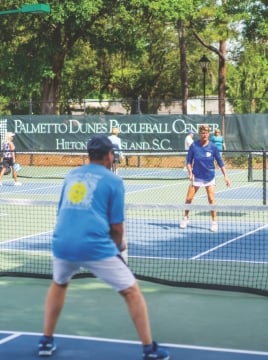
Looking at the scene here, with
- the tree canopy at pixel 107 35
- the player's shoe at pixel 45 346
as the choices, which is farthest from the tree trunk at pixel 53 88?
the player's shoe at pixel 45 346

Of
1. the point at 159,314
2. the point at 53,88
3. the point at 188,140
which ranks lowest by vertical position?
the point at 159,314

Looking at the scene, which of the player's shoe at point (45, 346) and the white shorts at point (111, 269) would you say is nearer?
the white shorts at point (111, 269)

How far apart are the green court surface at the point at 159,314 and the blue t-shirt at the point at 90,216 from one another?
51.5 inches

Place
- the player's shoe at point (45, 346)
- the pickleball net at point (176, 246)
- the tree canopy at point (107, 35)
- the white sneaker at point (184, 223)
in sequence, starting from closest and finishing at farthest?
1. the player's shoe at point (45, 346)
2. the pickleball net at point (176, 246)
3. the white sneaker at point (184, 223)
4. the tree canopy at point (107, 35)

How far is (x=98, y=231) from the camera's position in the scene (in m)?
5.41

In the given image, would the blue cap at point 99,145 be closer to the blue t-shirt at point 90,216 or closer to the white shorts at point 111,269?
the blue t-shirt at point 90,216

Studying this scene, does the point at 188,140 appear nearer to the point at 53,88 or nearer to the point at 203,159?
the point at 53,88

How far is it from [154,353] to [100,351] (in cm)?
62

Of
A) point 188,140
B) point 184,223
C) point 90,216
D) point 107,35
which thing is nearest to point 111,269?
point 90,216

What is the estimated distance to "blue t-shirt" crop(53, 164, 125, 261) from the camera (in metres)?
5.41

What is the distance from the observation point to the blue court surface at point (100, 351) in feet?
19.2

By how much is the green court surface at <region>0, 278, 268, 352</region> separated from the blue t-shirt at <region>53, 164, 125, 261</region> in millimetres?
1308

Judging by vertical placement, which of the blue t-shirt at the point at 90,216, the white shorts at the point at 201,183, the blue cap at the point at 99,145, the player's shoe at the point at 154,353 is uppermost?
the blue cap at the point at 99,145

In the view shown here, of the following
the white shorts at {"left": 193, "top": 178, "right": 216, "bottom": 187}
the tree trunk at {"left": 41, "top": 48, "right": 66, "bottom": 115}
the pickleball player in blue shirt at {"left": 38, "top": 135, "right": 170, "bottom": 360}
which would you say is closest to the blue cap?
the pickleball player in blue shirt at {"left": 38, "top": 135, "right": 170, "bottom": 360}
